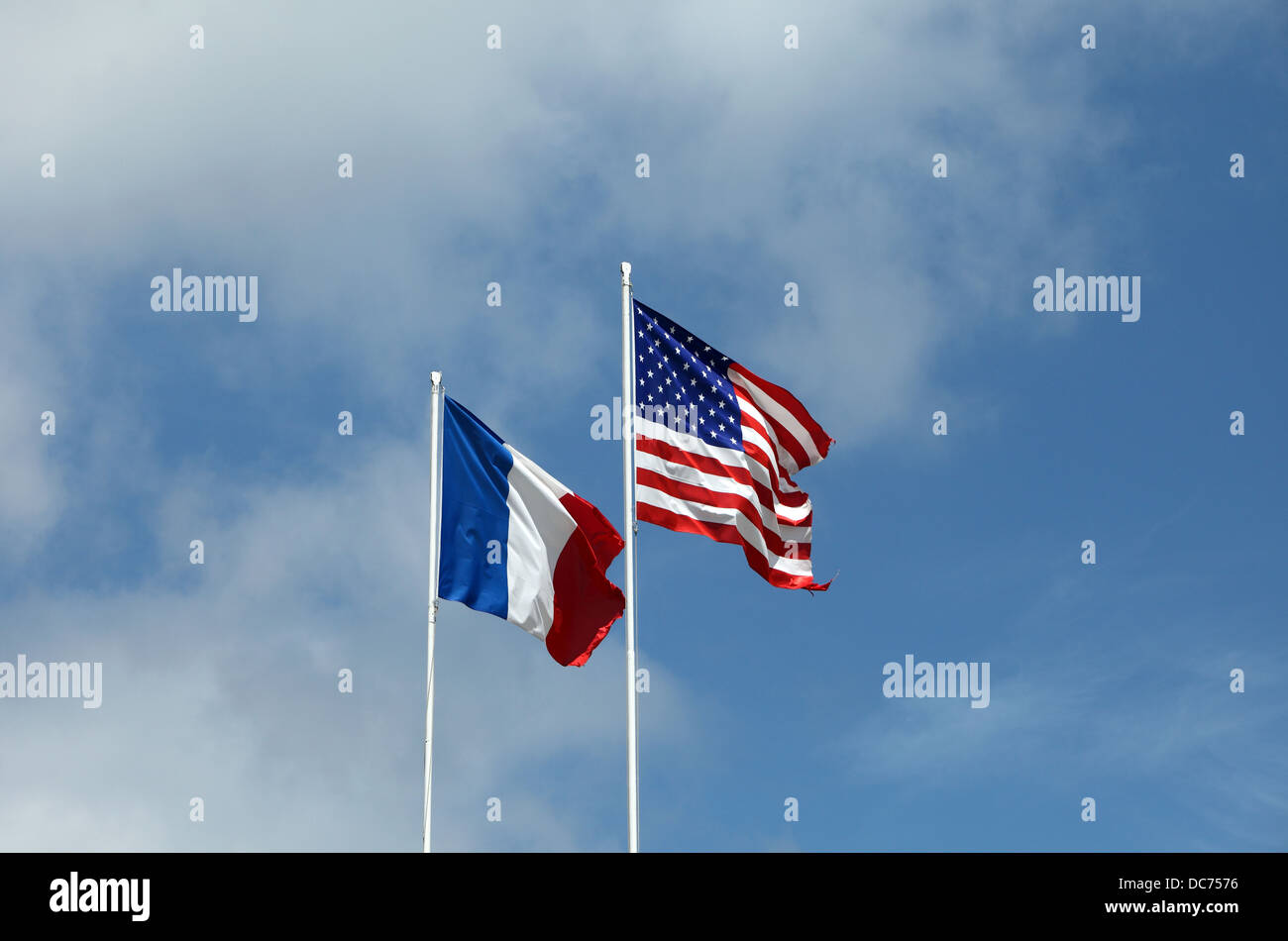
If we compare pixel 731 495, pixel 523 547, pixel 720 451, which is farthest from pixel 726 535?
pixel 523 547

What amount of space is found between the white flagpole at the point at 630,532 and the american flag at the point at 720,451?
189 mm

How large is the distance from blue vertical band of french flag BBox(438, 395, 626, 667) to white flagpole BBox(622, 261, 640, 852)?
1103 mm

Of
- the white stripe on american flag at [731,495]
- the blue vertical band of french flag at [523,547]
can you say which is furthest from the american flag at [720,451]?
the blue vertical band of french flag at [523,547]

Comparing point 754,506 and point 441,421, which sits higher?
point 441,421

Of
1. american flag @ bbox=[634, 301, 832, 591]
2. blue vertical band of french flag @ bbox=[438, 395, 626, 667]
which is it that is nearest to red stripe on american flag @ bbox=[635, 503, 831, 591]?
american flag @ bbox=[634, 301, 832, 591]

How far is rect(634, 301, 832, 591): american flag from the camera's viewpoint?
29719 millimetres

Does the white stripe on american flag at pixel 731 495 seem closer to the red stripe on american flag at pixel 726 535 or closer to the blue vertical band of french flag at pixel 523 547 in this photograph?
the red stripe on american flag at pixel 726 535

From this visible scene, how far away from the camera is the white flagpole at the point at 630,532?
27391mm

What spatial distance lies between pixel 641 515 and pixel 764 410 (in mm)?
4797

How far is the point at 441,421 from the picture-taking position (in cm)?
3108
